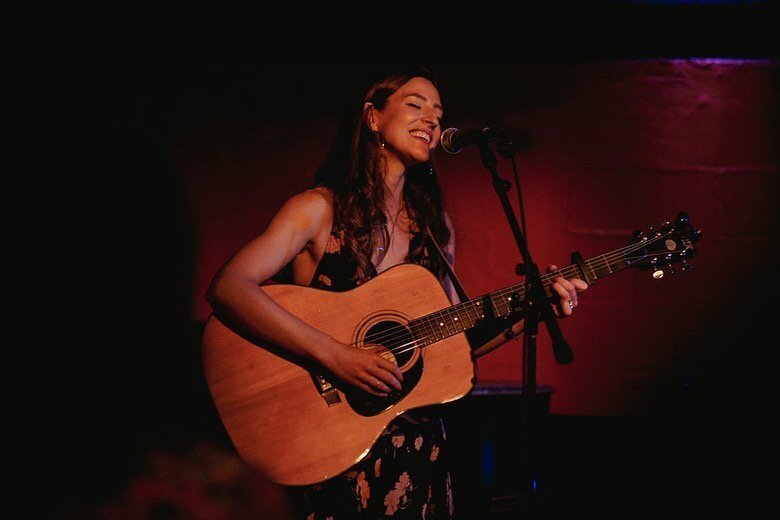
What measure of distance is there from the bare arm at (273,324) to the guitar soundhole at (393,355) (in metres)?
0.06

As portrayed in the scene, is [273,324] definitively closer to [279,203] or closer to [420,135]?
[420,135]

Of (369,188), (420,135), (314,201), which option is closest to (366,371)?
(314,201)

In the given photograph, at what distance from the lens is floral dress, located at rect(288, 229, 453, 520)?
72.8 inches

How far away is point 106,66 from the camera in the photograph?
11.2 ft

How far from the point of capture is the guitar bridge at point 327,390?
1918 mm

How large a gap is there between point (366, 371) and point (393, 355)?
17cm

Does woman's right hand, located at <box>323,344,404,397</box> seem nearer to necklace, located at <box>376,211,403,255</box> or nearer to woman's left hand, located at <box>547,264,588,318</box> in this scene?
necklace, located at <box>376,211,403,255</box>

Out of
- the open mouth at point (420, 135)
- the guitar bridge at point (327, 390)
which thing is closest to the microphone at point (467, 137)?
the open mouth at point (420, 135)

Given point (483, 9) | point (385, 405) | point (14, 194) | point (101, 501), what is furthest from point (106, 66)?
point (385, 405)

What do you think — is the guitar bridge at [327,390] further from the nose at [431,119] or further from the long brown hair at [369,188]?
the nose at [431,119]

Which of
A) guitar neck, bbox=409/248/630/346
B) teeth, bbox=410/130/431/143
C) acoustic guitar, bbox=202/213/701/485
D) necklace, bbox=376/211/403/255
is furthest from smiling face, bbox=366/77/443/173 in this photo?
guitar neck, bbox=409/248/630/346

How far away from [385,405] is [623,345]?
2.13 metres

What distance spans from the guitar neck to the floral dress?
0.99 feet

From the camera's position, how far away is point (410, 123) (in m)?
2.29
